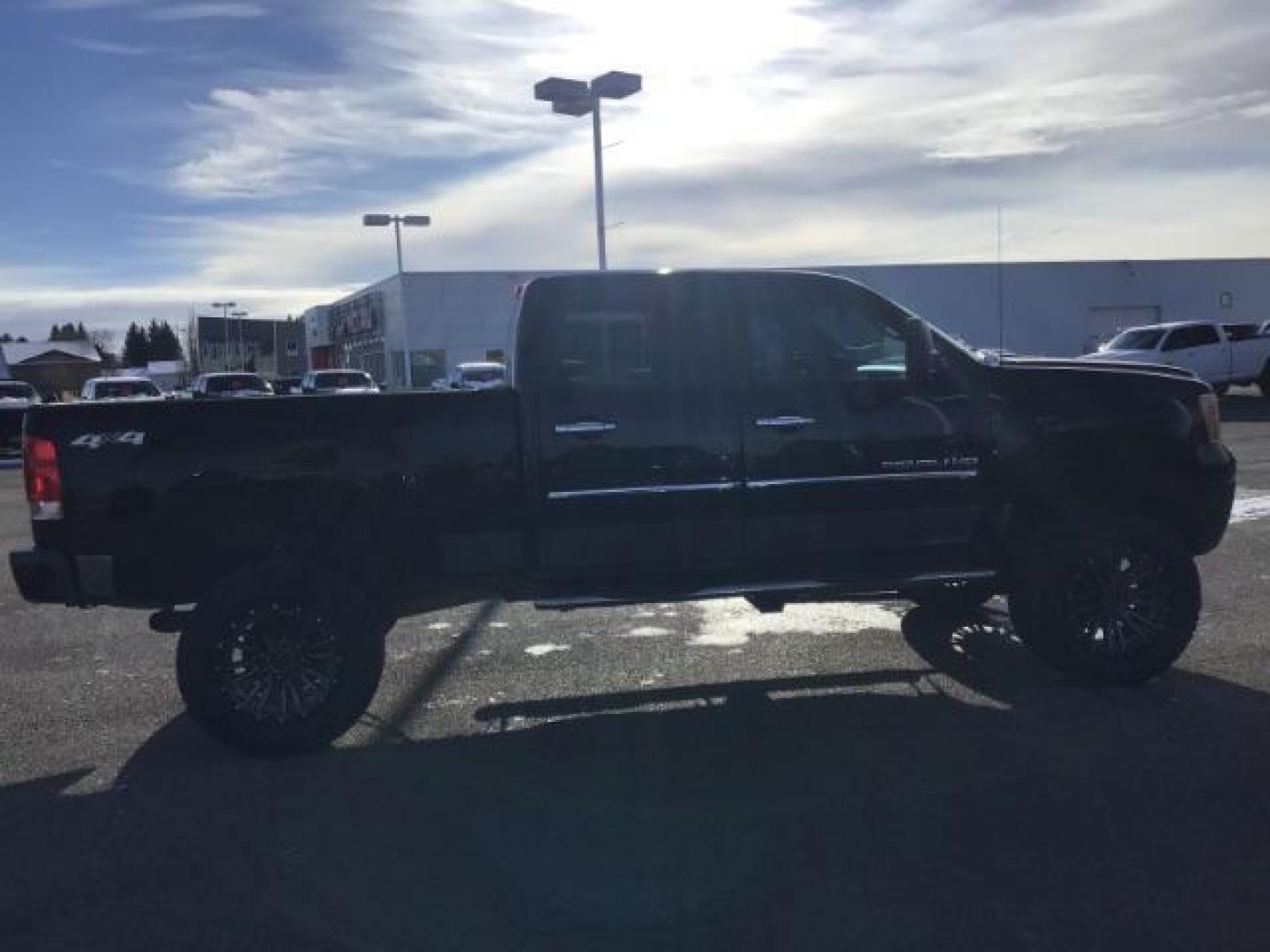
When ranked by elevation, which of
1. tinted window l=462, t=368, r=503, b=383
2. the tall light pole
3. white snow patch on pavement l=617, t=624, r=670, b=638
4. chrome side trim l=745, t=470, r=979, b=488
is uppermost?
the tall light pole

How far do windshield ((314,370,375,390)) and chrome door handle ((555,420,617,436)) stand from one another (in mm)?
25144

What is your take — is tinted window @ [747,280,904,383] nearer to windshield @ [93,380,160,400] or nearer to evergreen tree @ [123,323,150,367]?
windshield @ [93,380,160,400]

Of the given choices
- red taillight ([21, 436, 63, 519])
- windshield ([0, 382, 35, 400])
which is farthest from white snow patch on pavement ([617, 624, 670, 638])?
windshield ([0, 382, 35, 400])

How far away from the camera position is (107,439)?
5.27 metres

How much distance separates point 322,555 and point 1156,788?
3673 millimetres

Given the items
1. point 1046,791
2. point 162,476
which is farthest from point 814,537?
point 162,476

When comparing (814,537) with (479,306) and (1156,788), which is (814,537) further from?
(479,306)

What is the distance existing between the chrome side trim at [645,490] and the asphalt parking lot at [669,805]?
1092 mm

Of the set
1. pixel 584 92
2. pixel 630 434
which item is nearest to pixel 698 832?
pixel 630 434

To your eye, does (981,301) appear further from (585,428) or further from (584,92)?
(585,428)

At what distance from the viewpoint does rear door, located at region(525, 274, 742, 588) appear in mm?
5758

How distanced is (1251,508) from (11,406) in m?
25.5

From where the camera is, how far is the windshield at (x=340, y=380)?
30188 mm

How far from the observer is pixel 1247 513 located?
11492 millimetres
